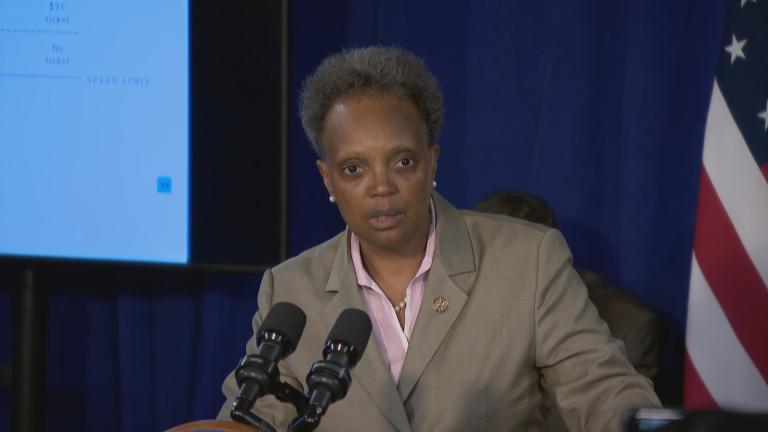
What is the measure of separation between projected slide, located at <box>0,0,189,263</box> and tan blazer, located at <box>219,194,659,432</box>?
63.7 inches

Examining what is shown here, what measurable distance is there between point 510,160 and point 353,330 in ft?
7.79

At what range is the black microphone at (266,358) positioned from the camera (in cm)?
141

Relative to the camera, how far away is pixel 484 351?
2107 mm

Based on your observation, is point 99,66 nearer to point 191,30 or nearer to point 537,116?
point 191,30

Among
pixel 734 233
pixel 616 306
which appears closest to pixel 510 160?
pixel 616 306

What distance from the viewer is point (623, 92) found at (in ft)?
11.7

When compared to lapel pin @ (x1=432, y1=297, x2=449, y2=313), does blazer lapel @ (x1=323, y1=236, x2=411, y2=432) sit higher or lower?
lower

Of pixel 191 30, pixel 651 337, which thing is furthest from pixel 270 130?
pixel 651 337

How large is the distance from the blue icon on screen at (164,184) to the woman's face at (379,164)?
5.49 ft

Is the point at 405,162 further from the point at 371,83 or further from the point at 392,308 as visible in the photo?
the point at 392,308

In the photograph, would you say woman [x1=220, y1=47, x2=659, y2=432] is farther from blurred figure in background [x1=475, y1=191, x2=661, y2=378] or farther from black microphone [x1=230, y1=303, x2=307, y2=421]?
blurred figure in background [x1=475, y1=191, x2=661, y2=378]

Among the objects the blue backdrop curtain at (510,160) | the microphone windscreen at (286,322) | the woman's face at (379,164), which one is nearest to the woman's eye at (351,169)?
the woman's face at (379,164)

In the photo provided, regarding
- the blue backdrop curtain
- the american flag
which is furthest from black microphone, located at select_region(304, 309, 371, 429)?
the blue backdrop curtain

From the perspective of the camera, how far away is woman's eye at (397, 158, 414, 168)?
2078 millimetres
